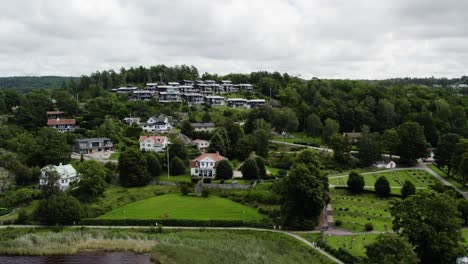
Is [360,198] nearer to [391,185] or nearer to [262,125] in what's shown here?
[391,185]

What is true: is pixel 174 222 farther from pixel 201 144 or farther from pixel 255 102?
pixel 255 102

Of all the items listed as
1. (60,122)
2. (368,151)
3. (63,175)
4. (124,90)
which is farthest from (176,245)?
(124,90)

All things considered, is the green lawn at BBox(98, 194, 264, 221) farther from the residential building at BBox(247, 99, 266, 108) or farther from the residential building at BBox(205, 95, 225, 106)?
the residential building at BBox(205, 95, 225, 106)

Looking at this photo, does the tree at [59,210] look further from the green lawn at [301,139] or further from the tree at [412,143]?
the tree at [412,143]

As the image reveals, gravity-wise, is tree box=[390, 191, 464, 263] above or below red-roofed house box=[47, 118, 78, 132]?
below

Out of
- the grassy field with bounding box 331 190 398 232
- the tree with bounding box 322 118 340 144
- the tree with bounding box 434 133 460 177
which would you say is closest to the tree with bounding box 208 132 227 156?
the grassy field with bounding box 331 190 398 232
